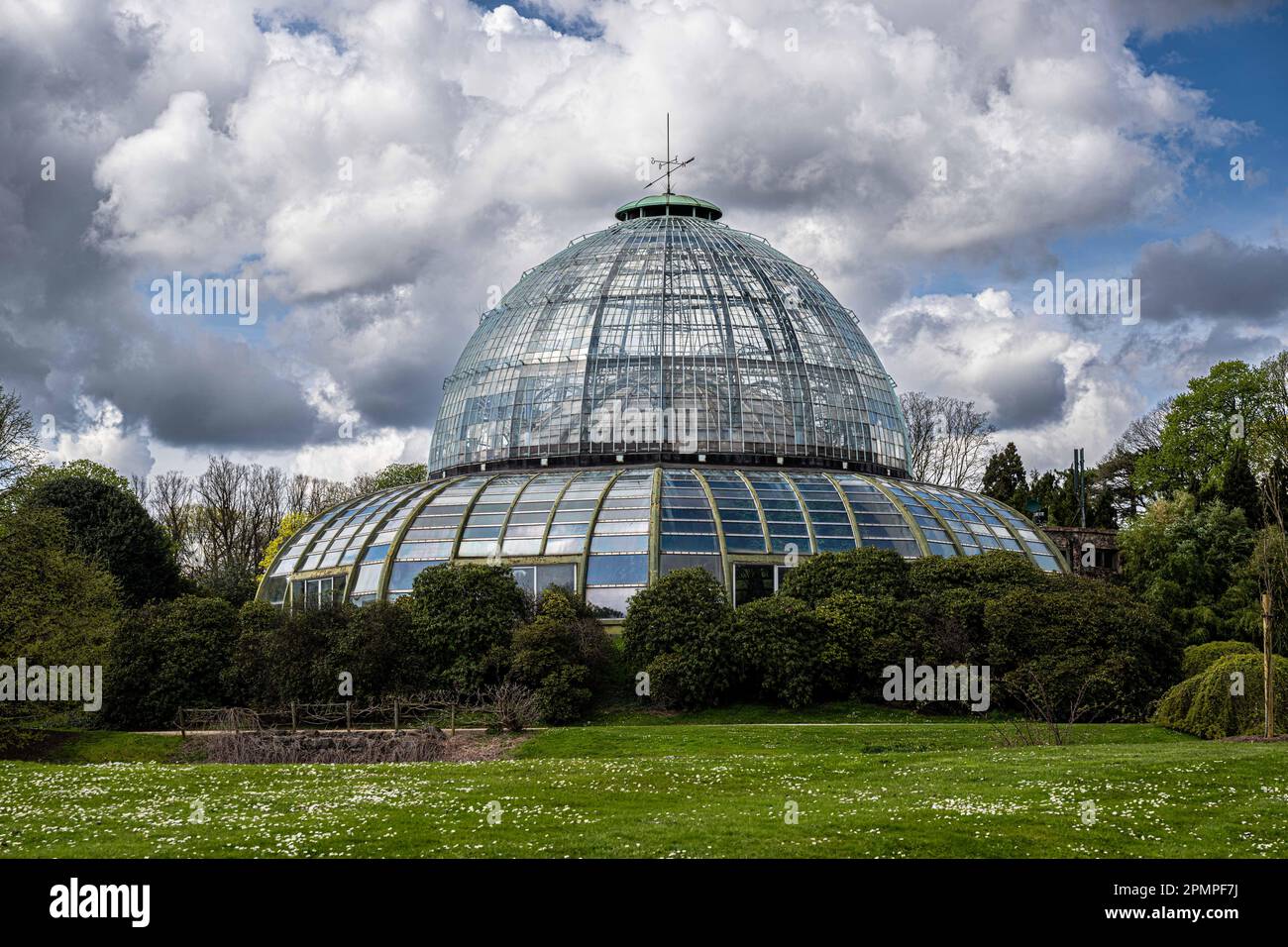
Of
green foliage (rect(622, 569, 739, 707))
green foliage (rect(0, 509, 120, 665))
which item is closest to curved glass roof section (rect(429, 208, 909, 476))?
green foliage (rect(622, 569, 739, 707))

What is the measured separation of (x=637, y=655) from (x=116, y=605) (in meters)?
20.0

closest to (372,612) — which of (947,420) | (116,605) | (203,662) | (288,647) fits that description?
(288,647)

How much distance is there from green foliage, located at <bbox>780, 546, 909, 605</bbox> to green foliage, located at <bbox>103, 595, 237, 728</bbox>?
18933mm

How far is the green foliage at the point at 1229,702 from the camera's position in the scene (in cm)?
3469

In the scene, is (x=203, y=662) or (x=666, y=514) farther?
(x=666, y=514)

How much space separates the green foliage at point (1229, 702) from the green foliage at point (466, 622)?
65.3 feet

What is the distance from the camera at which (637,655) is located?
42312 millimetres

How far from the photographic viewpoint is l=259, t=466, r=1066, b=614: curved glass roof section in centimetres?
4816

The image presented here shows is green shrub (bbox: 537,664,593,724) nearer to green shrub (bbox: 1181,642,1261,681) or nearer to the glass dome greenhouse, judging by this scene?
the glass dome greenhouse

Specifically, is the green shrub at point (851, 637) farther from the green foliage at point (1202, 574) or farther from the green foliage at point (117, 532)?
the green foliage at point (117, 532)

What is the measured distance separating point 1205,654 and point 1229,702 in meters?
7.55

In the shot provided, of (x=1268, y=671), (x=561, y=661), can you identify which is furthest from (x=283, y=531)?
(x=1268, y=671)

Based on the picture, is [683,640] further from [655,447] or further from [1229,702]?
[655,447]
